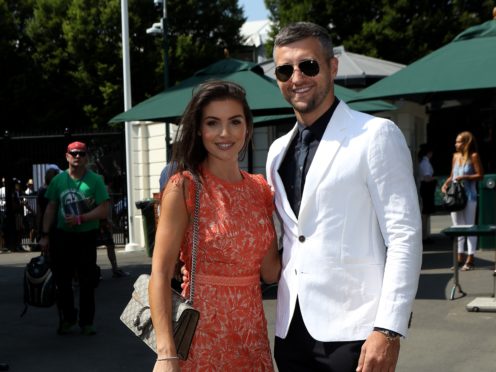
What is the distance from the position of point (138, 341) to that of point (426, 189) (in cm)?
895

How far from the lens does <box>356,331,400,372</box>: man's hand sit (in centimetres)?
263

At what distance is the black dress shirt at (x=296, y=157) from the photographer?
296cm

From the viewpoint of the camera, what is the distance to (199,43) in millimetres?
34062

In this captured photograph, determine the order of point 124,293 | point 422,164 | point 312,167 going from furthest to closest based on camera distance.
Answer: point 422,164, point 124,293, point 312,167

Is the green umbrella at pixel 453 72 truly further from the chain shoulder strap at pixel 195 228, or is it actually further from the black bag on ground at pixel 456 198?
the chain shoulder strap at pixel 195 228

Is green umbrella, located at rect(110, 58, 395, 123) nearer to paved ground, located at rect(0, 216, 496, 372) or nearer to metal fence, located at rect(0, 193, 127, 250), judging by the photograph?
paved ground, located at rect(0, 216, 496, 372)

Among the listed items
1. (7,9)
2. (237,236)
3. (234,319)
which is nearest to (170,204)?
(237,236)

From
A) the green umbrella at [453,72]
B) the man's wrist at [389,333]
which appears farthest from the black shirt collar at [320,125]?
the green umbrella at [453,72]

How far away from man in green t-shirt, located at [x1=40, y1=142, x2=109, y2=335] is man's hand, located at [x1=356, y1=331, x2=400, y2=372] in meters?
5.78

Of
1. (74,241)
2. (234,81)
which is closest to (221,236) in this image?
(74,241)

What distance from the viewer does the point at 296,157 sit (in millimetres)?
3023

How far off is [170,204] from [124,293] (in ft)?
26.2

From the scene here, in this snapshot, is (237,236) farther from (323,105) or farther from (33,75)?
(33,75)

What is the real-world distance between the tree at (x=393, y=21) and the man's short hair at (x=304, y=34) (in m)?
28.9
